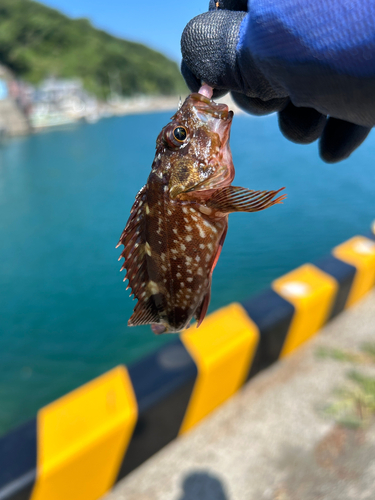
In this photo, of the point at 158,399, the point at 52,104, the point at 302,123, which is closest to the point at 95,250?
the point at 158,399

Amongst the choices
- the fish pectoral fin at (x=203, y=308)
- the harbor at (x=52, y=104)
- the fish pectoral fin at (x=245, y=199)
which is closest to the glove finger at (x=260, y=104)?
the fish pectoral fin at (x=245, y=199)

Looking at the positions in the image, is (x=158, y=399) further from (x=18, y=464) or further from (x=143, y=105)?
(x=143, y=105)

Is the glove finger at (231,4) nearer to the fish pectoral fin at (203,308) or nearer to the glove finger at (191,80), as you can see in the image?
the glove finger at (191,80)

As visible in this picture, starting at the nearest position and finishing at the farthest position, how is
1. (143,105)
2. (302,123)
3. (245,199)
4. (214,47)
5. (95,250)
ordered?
(245,199), (214,47), (302,123), (95,250), (143,105)

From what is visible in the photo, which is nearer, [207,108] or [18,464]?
[207,108]

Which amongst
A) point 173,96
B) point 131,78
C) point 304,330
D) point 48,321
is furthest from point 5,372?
point 173,96

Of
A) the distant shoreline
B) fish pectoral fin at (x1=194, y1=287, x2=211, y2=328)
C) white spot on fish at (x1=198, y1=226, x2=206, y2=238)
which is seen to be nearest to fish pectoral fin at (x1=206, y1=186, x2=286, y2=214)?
white spot on fish at (x1=198, y1=226, x2=206, y2=238)

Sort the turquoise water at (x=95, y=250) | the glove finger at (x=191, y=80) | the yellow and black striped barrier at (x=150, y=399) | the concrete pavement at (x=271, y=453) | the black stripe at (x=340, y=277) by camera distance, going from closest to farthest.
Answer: the glove finger at (x=191, y=80) < the yellow and black striped barrier at (x=150, y=399) < the concrete pavement at (x=271, y=453) < the black stripe at (x=340, y=277) < the turquoise water at (x=95, y=250)
